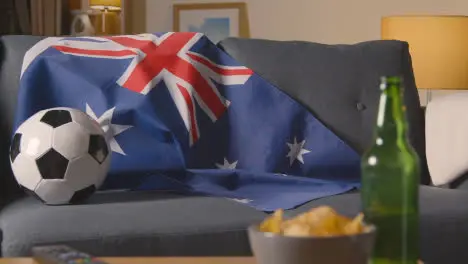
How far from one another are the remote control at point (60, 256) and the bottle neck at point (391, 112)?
0.37m

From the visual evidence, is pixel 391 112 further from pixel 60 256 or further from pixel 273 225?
pixel 60 256

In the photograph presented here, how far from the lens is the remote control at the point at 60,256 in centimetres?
97

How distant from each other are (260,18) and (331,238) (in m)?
3.84

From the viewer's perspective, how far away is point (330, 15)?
A: 4.46 m

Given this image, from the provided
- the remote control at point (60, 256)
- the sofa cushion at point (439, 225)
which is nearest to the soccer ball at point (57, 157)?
the sofa cushion at point (439, 225)

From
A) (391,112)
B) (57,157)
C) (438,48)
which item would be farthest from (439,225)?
(438,48)

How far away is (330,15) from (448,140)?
2403mm

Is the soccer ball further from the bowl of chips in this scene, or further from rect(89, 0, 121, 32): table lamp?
rect(89, 0, 121, 32): table lamp

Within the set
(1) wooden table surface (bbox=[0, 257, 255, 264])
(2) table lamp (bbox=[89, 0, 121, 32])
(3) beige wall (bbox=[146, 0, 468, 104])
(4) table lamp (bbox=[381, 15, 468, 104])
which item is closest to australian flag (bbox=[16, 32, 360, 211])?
(1) wooden table surface (bbox=[0, 257, 255, 264])

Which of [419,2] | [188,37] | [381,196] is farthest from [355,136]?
[419,2]

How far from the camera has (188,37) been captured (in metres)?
2.30

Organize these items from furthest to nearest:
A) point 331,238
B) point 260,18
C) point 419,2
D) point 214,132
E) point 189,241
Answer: point 260,18 → point 419,2 → point 214,132 → point 189,241 → point 331,238

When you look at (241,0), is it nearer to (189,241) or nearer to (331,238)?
(189,241)

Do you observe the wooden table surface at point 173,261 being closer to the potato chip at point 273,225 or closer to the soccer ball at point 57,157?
the potato chip at point 273,225
